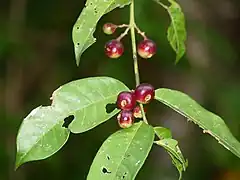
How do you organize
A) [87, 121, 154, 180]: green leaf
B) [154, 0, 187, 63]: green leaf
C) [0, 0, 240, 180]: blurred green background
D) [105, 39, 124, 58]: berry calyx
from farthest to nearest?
[0, 0, 240, 180]: blurred green background, [154, 0, 187, 63]: green leaf, [105, 39, 124, 58]: berry calyx, [87, 121, 154, 180]: green leaf

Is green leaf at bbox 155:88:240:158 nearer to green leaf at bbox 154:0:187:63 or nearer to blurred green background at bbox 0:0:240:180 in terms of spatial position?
green leaf at bbox 154:0:187:63

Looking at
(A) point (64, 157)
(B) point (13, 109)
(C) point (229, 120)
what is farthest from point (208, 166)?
(B) point (13, 109)

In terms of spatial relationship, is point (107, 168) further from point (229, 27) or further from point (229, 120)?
point (229, 27)

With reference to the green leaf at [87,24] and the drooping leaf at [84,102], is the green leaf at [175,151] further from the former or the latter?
the green leaf at [87,24]

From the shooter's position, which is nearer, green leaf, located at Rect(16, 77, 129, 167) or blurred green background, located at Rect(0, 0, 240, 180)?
green leaf, located at Rect(16, 77, 129, 167)

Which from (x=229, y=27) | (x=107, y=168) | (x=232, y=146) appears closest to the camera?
(x=107, y=168)

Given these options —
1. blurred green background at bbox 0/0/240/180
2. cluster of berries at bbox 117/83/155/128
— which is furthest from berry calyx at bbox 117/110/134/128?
blurred green background at bbox 0/0/240/180

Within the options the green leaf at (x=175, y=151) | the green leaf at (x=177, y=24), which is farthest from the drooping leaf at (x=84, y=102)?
the green leaf at (x=177, y=24)
